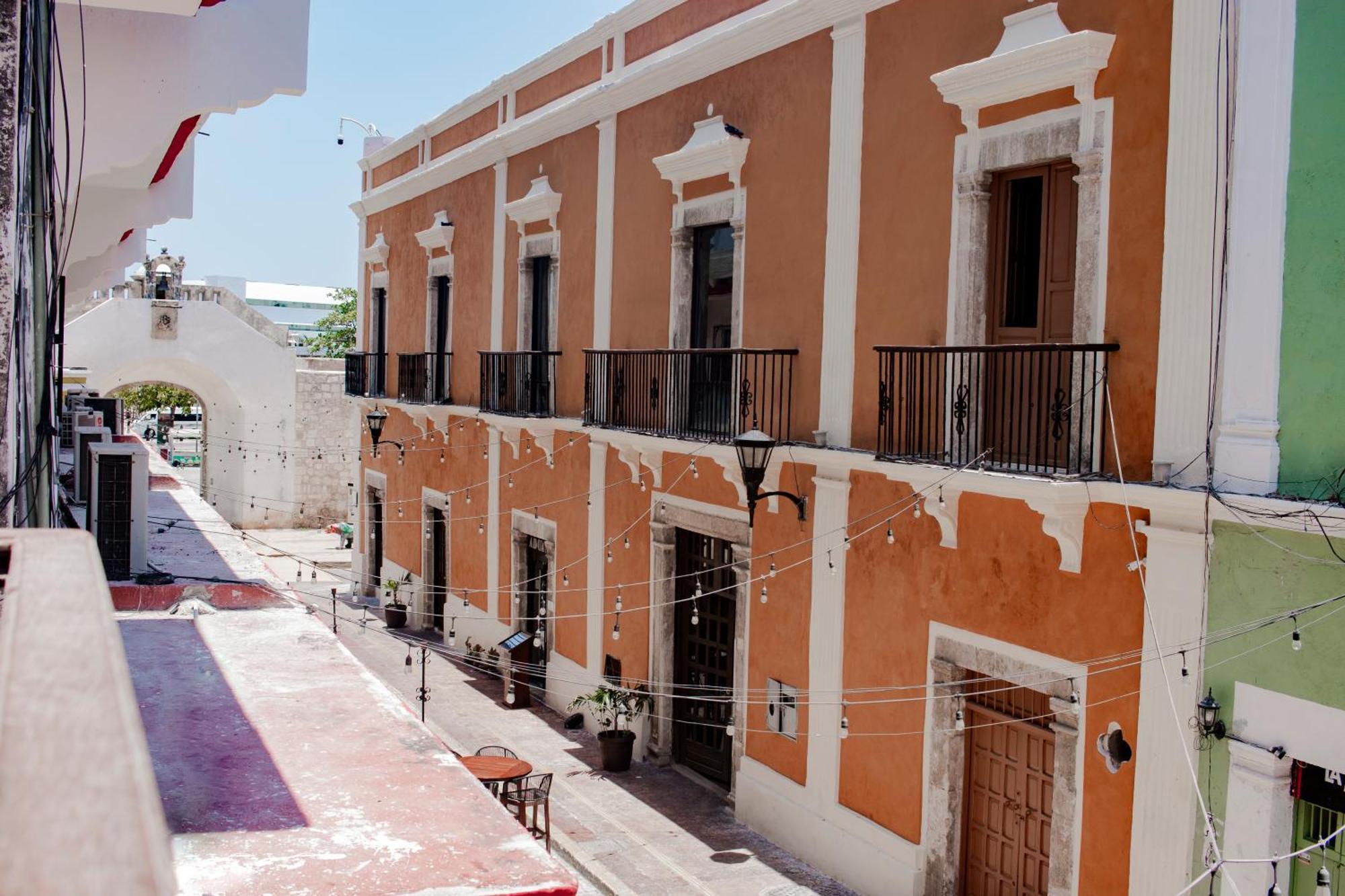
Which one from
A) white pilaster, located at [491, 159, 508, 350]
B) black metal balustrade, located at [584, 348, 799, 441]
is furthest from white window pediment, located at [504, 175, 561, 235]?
black metal balustrade, located at [584, 348, 799, 441]

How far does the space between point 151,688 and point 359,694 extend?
27.7 inches

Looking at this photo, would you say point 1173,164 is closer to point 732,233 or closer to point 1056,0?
point 1056,0

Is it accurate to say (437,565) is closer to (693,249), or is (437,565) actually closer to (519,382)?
(519,382)

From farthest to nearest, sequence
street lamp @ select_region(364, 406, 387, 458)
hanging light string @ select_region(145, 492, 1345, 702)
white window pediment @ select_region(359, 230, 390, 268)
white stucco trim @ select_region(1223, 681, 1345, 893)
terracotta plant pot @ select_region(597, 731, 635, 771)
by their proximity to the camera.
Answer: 1. white window pediment @ select_region(359, 230, 390, 268)
2. street lamp @ select_region(364, 406, 387, 458)
3. terracotta plant pot @ select_region(597, 731, 635, 771)
4. hanging light string @ select_region(145, 492, 1345, 702)
5. white stucco trim @ select_region(1223, 681, 1345, 893)

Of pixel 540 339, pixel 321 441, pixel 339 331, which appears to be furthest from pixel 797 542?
pixel 339 331

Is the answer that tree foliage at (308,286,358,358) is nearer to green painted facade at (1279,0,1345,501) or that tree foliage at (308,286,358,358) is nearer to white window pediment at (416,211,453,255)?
white window pediment at (416,211,453,255)

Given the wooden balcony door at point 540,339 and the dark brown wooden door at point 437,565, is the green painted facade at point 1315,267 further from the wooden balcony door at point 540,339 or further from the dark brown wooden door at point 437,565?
the dark brown wooden door at point 437,565

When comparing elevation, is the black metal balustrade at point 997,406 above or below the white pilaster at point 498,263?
below

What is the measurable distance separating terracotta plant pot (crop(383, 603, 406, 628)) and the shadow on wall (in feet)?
47.0

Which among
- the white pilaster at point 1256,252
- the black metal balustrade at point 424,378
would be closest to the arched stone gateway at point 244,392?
the black metal balustrade at point 424,378

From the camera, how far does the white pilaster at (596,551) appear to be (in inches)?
520

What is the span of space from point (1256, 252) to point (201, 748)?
5385 mm

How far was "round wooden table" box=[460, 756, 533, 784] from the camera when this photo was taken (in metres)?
9.24

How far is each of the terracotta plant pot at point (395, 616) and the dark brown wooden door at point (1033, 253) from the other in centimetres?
1290
